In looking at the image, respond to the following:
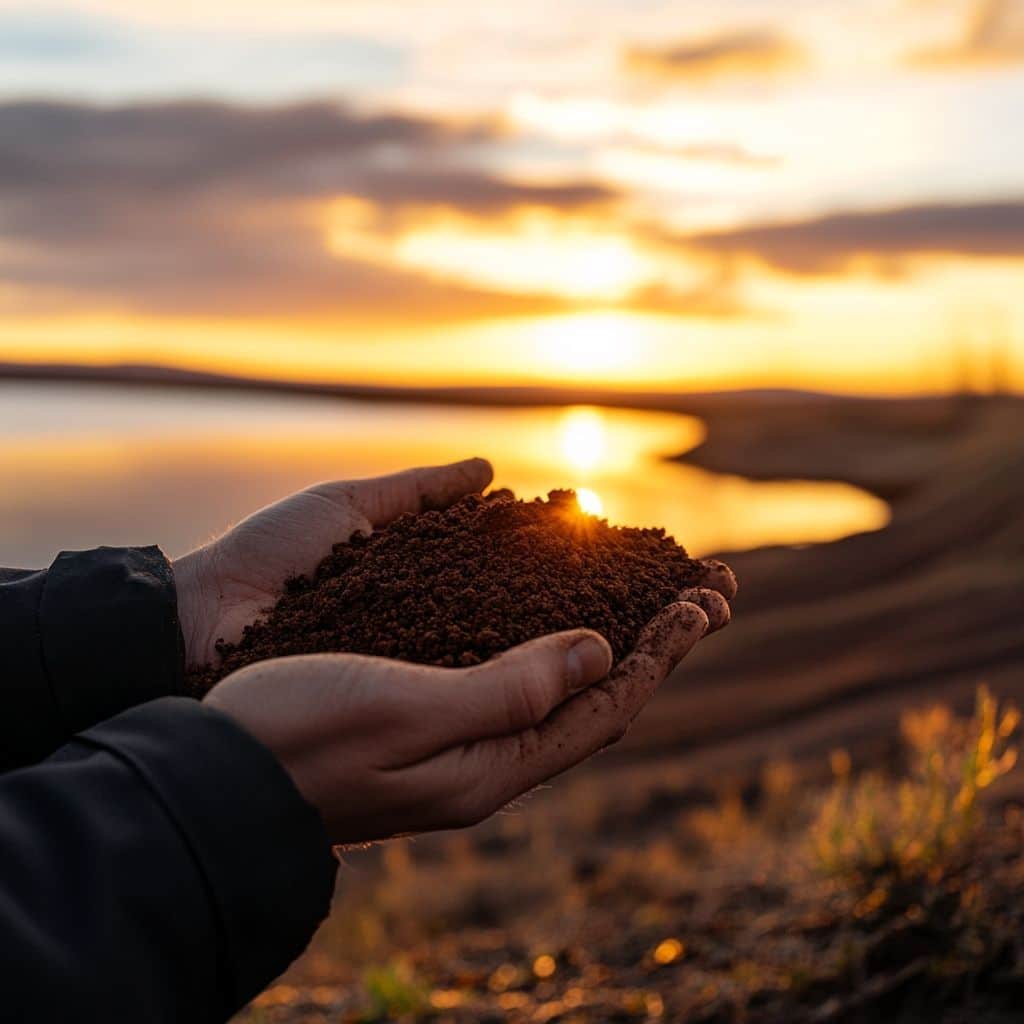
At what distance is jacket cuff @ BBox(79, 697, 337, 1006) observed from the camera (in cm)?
146

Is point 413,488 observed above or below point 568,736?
above

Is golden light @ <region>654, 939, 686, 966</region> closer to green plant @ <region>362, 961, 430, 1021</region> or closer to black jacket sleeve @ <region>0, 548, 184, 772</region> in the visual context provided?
green plant @ <region>362, 961, 430, 1021</region>

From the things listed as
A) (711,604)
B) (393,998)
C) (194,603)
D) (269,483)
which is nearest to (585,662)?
(711,604)

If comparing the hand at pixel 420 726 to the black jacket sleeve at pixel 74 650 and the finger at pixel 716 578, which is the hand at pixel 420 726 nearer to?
the black jacket sleeve at pixel 74 650

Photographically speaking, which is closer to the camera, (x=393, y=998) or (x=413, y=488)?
(x=413, y=488)

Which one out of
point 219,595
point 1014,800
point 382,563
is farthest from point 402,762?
point 1014,800

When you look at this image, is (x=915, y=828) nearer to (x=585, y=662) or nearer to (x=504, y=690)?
(x=585, y=662)

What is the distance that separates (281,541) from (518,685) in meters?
1.21

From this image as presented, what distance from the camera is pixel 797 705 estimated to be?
930cm

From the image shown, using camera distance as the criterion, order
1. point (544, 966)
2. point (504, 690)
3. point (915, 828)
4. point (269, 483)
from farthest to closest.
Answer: point (269, 483), point (544, 966), point (915, 828), point (504, 690)

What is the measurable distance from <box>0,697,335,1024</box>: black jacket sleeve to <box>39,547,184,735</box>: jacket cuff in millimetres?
726

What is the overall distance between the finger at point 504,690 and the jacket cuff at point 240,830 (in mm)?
347

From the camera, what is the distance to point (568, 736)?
2.17 metres

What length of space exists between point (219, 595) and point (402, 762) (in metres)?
1.22
